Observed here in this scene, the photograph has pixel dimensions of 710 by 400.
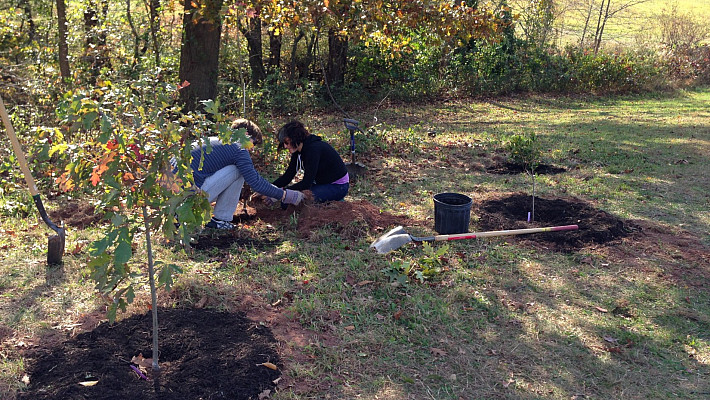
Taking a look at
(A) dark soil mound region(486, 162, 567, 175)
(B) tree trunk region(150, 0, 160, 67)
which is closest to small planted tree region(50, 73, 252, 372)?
(A) dark soil mound region(486, 162, 567, 175)

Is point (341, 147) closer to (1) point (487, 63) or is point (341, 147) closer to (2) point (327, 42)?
(2) point (327, 42)

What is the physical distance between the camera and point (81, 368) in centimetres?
328

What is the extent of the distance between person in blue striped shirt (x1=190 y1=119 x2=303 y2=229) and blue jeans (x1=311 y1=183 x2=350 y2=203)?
639 mm

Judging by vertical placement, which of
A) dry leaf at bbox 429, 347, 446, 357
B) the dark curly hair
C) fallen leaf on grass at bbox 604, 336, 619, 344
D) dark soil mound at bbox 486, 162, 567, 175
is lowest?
dry leaf at bbox 429, 347, 446, 357

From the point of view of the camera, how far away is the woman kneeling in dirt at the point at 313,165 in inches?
238

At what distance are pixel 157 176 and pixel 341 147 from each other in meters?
6.29

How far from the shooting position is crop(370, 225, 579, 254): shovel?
17.1 feet

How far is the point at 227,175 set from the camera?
18.3ft

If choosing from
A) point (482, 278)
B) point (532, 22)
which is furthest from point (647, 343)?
point (532, 22)

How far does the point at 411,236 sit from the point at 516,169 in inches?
143

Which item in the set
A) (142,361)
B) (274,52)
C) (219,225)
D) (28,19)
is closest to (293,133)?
(219,225)

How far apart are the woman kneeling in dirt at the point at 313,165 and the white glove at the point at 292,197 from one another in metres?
0.22

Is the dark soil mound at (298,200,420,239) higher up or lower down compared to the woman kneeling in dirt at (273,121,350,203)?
lower down

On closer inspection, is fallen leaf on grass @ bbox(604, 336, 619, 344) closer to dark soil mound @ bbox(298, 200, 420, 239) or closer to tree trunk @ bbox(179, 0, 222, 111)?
dark soil mound @ bbox(298, 200, 420, 239)
